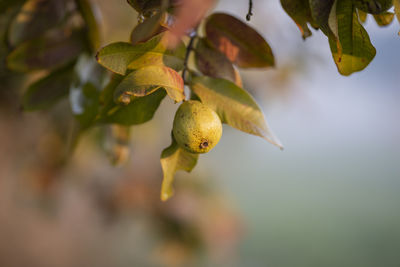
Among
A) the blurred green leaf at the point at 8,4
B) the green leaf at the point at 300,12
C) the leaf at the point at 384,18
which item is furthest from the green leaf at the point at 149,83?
the blurred green leaf at the point at 8,4

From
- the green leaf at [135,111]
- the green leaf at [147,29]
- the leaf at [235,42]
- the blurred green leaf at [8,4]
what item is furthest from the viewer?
the blurred green leaf at [8,4]

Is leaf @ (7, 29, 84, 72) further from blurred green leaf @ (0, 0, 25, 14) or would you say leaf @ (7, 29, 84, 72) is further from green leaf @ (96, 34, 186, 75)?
green leaf @ (96, 34, 186, 75)

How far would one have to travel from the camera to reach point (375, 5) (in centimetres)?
51

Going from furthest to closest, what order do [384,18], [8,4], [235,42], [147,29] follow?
1. [8,4]
2. [235,42]
3. [384,18]
4. [147,29]

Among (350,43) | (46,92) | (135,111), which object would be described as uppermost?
(350,43)

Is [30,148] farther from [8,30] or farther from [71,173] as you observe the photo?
[8,30]

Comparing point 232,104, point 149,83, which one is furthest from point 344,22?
point 149,83

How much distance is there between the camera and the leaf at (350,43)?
1.74ft

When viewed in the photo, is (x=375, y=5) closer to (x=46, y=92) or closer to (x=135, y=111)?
(x=135, y=111)

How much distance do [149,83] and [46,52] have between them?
0.50 m

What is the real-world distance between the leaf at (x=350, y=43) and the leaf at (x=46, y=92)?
2.11 ft

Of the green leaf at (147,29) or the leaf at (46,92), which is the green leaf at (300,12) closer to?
the green leaf at (147,29)

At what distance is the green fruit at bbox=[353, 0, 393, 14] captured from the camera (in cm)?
51

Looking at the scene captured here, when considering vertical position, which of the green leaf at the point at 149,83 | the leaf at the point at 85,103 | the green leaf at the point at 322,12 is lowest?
the leaf at the point at 85,103
